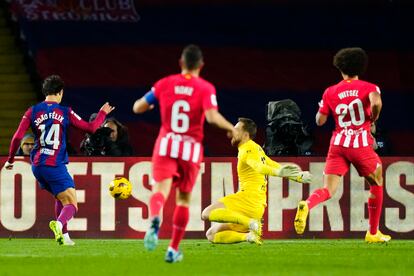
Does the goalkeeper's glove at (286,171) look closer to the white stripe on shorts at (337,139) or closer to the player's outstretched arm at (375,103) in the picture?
the white stripe on shorts at (337,139)

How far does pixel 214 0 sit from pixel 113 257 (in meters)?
9.64

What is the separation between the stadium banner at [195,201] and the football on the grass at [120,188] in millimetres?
1006

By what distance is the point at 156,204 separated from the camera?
1032cm

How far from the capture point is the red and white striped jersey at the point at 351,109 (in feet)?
42.5

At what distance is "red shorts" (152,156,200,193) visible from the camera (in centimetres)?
1054

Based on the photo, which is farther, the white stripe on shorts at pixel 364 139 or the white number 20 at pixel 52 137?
the white number 20 at pixel 52 137

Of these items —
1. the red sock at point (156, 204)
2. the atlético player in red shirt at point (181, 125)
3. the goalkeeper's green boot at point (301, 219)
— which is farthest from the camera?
the goalkeeper's green boot at point (301, 219)

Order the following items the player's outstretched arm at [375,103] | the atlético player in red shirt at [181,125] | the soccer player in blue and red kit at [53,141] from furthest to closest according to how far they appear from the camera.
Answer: the soccer player in blue and red kit at [53,141], the player's outstretched arm at [375,103], the atlético player in red shirt at [181,125]

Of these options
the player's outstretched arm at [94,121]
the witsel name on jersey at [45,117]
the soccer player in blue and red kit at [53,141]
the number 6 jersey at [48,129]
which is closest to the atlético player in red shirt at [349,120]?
the player's outstretched arm at [94,121]

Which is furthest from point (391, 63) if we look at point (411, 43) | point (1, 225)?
point (1, 225)

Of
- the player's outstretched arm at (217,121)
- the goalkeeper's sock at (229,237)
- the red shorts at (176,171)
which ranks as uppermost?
the player's outstretched arm at (217,121)

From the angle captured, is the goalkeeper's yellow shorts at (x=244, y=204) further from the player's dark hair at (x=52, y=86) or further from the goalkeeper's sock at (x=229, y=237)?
the player's dark hair at (x=52, y=86)

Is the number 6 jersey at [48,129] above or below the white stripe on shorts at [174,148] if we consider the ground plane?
above

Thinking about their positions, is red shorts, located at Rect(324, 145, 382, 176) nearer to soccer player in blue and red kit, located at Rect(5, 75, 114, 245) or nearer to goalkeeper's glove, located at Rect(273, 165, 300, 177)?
goalkeeper's glove, located at Rect(273, 165, 300, 177)
